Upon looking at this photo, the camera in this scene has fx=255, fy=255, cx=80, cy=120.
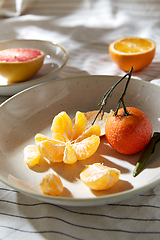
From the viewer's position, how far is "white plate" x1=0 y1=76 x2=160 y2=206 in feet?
2.21

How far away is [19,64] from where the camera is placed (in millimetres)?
1231

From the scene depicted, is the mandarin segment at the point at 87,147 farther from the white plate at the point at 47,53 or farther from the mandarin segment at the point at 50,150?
the white plate at the point at 47,53

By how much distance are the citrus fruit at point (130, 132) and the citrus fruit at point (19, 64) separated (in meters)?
0.62

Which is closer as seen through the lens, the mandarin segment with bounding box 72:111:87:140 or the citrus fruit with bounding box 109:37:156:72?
the mandarin segment with bounding box 72:111:87:140

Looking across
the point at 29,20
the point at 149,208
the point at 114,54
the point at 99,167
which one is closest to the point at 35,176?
the point at 99,167

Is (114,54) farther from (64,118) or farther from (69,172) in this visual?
(69,172)

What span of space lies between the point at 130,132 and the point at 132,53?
0.64 meters

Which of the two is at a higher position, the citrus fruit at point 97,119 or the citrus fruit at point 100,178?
the citrus fruit at point 100,178

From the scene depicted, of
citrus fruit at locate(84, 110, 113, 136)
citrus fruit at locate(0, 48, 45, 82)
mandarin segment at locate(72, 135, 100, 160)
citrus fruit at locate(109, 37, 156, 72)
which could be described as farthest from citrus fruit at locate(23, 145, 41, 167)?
citrus fruit at locate(109, 37, 156, 72)

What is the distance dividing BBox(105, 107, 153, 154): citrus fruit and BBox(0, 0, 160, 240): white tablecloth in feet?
0.48

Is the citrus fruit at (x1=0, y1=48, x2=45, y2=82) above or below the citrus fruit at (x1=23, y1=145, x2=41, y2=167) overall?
above

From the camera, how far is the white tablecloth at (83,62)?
66cm

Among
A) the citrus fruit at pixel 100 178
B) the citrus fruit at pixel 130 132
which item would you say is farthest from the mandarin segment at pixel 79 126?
the citrus fruit at pixel 100 178

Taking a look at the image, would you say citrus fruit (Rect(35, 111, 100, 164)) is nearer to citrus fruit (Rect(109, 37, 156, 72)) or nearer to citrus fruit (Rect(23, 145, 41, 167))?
citrus fruit (Rect(23, 145, 41, 167))
